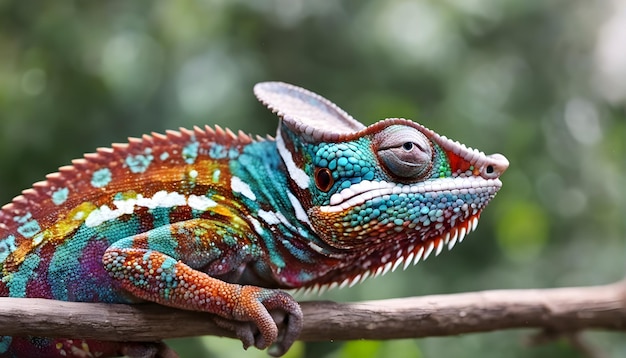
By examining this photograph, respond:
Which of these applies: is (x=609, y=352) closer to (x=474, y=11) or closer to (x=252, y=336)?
(x=474, y=11)

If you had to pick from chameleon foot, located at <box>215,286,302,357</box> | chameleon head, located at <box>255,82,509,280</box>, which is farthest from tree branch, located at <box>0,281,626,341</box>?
chameleon head, located at <box>255,82,509,280</box>

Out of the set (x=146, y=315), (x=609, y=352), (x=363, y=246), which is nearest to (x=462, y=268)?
(x=609, y=352)

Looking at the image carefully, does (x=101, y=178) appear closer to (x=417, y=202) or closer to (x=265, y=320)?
(x=265, y=320)

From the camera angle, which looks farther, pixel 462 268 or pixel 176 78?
pixel 462 268

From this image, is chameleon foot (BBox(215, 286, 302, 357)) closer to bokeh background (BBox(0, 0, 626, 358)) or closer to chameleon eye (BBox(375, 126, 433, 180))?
chameleon eye (BBox(375, 126, 433, 180))

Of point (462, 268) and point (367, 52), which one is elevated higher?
point (367, 52)

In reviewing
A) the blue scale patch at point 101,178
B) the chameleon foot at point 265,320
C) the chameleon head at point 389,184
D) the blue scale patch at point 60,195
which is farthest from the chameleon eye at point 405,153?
the blue scale patch at point 60,195

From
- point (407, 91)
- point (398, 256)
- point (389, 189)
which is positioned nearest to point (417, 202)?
point (389, 189)
